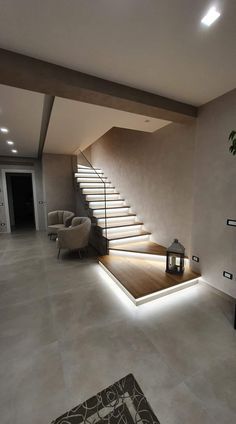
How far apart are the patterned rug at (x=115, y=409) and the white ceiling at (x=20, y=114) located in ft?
10.8

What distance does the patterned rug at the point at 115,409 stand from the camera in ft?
4.04

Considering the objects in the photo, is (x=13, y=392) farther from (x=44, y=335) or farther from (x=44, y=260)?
(x=44, y=260)

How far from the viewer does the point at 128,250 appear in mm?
3697

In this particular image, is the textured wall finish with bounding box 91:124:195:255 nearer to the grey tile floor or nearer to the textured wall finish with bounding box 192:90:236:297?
the textured wall finish with bounding box 192:90:236:297

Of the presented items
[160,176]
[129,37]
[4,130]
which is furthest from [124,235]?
[4,130]

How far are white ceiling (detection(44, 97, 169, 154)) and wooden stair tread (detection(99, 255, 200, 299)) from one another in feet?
8.54

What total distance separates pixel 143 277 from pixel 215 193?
1689 mm

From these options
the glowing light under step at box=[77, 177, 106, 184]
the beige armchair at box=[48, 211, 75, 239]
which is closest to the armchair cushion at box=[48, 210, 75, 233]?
the beige armchair at box=[48, 211, 75, 239]

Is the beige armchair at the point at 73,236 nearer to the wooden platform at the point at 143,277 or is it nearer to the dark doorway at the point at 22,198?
the wooden platform at the point at 143,277

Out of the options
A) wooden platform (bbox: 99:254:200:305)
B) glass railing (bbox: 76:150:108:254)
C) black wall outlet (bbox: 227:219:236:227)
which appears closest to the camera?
black wall outlet (bbox: 227:219:236:227)

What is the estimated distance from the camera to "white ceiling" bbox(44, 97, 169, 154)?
2727mm

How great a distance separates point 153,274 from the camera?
3.00 metres

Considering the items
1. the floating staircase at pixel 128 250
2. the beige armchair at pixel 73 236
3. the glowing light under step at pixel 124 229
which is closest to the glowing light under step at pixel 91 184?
the floating staircase at pixel 128 250

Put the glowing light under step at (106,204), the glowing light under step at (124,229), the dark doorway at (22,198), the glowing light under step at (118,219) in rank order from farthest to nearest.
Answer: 1. the dark doorway at (22,198)
2. the glowing light under step at (106,204)
3. the glowing light under step at (118,219)
4. the glowing light under step at (124,229)
